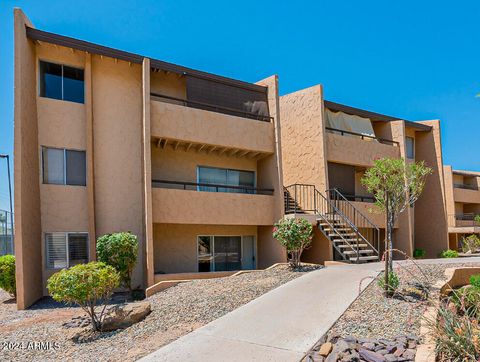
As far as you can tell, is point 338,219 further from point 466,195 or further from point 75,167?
point 466,195

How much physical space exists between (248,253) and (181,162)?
4.96 m

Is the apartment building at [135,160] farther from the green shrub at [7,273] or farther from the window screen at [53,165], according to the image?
the green shrub at [7,273]

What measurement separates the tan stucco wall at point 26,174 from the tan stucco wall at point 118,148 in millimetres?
1973

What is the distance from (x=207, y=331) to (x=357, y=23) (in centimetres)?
1405

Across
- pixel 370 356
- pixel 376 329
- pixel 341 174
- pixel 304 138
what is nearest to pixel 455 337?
pixel 370 356

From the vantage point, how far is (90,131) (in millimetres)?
13703

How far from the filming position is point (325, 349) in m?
6.30

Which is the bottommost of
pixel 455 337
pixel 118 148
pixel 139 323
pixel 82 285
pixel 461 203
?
pixel 139 323

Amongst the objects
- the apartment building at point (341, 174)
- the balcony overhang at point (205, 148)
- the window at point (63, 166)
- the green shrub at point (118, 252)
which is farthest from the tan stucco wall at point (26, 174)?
the apartment building at point (341, 174)

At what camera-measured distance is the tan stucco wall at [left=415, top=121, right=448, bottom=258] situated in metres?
21.9

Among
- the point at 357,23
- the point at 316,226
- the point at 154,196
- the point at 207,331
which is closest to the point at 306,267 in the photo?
the point at 316,226

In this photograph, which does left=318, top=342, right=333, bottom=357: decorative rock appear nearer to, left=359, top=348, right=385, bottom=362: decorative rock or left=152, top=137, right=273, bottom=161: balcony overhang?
left=359, top=348, right=385, bottom=362: decorative rock

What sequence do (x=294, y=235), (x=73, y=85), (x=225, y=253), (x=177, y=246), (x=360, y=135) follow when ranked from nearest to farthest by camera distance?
(x=294, y=235)
(x=73, y=85)
(x=177, y=246)
(x=225, y=253)
(x=360, y=135)

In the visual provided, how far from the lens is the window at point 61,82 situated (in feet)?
44.8
